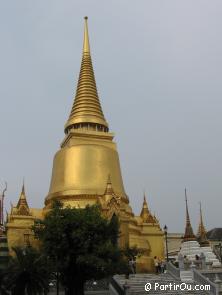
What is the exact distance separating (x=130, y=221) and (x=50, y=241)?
1688cm

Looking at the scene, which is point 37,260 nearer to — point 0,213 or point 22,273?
point 22,273

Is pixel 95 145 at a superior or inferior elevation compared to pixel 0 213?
superior

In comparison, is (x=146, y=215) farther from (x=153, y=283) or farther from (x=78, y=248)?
(x=78, y=248)

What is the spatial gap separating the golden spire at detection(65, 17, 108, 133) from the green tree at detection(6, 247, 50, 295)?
22256 mm

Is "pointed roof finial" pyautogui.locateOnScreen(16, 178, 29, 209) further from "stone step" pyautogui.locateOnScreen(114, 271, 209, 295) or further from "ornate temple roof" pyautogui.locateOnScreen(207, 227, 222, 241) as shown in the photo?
"ornate temple roof" pyautogui.locateOnScreen(207, 227, 222, 241)

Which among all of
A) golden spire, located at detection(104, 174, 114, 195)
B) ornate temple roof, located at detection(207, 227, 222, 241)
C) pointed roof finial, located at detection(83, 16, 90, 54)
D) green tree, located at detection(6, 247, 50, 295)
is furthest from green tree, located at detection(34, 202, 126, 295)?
ornate temple roof, located at detection(207, 227, 222, 241)

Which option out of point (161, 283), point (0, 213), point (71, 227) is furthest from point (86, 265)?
point (0, 213)

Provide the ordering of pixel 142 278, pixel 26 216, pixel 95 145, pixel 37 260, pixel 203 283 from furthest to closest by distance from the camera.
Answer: pixel 95 145
pixel 26 216
pixel 142 278
pixel 203 283
pixel 37 260

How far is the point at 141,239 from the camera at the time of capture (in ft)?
133

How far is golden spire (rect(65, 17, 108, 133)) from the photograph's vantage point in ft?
145

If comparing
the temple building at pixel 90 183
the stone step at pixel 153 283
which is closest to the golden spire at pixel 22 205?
the temple building at pixel 90 183

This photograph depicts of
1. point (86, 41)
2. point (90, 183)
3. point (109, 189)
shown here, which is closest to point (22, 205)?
point (90, 183)

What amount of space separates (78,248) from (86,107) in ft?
75.1

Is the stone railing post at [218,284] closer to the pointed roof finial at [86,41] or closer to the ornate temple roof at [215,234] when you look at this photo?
the pointed roof finial at [86,41]
